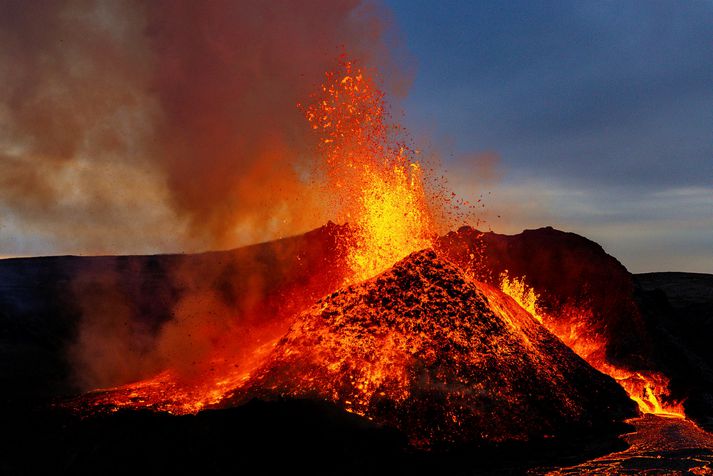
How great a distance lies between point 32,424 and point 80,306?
28.7 m

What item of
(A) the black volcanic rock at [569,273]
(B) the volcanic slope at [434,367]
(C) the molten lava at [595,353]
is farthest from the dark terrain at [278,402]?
(B) the volcanic slope at [434,367]

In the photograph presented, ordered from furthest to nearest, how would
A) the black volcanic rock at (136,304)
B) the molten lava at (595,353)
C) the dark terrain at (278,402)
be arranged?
1. the black volcanic rock at (136,304)
2. the molten lava at (595,353)
3. the dark terrain at (278,402)

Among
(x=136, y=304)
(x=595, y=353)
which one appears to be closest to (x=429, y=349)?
(x=595, y=353)

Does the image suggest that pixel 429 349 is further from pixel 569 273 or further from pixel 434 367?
pixel 569 273

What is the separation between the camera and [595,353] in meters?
20.7

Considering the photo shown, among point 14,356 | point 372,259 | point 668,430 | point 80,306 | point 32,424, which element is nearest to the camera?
point 32,424

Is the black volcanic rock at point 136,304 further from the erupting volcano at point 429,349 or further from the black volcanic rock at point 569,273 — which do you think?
the black volcanic rock at point 569,273

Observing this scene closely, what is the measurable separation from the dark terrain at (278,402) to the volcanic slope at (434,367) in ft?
2.87

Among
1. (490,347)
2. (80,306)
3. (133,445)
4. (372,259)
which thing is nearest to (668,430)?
(490,347)

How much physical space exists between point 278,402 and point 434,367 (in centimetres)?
440

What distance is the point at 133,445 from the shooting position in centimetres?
970

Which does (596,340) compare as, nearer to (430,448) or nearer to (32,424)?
(430,448)

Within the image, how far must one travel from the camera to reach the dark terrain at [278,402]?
32.9ft

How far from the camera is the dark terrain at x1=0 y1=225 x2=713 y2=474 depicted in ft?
32.9
